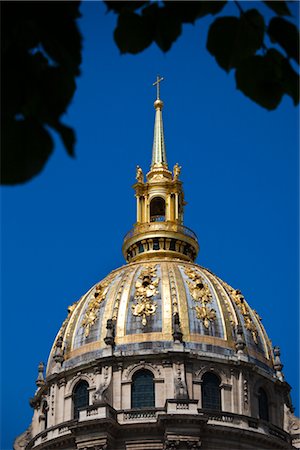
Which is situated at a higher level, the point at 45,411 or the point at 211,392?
the point at 45,411

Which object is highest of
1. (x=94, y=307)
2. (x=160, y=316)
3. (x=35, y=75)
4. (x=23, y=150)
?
(x=94, y=307)

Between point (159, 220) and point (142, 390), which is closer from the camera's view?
point (142, 390)

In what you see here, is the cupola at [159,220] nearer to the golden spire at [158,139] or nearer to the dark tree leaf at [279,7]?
the golden spire at [158,139]

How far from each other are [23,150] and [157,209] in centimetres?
7405

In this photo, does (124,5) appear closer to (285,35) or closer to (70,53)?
(70,53)

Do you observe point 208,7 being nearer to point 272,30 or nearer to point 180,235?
point 272,30

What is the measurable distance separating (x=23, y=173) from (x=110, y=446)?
174 feet

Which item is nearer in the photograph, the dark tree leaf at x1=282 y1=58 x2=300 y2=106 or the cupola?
the dark tree leaf at x1=282 y1=58 x2=300 y2=106

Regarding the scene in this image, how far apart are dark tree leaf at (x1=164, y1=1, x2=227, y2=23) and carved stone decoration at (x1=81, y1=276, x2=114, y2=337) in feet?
194

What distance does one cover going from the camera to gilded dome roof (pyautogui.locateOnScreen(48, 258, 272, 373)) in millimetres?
Answer: 62000

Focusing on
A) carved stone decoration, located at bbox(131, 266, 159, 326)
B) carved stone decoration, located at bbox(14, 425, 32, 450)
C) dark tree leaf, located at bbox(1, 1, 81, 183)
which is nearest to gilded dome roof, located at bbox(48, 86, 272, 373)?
carved stone decoration, located at bbox(131, 266, 159, 326)

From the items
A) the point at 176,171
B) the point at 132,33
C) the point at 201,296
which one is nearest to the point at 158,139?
the point at 176,171

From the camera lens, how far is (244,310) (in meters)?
66.6

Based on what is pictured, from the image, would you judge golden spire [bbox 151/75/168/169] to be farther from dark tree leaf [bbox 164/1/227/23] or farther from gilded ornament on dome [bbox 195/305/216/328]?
dark tree leaf [bbox 164/1/227/23]
